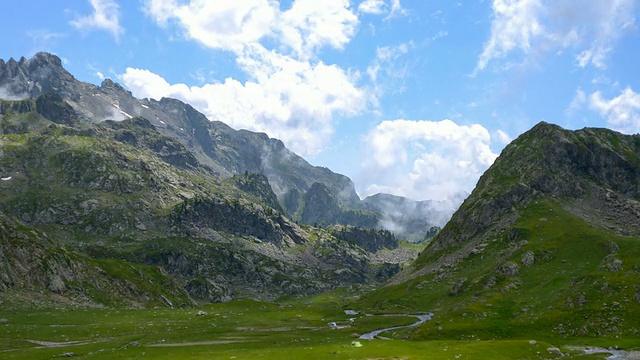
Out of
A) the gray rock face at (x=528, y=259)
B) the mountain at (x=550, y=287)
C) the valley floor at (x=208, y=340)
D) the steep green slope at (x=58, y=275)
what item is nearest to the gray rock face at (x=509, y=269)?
the mountain at (x=550, y=287)

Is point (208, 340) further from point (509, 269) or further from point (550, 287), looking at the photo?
point (509, 269)

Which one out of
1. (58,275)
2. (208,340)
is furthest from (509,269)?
(58,275)

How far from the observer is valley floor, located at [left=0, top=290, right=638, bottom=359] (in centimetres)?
7031

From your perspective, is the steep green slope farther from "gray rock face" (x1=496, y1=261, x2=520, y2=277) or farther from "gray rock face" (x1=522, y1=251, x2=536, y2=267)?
"gray rock face" (x1=522, y1=251, x2=536, y2=267)

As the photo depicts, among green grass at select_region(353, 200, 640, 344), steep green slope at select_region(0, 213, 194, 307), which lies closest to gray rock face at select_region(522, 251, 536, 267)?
green grass at select_region(353, 200, 640, 344)

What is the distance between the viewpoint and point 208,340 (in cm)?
9625

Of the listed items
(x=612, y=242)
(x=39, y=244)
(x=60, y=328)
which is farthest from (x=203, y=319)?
(x=612, y=242)

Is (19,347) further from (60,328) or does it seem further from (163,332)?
(163,332)

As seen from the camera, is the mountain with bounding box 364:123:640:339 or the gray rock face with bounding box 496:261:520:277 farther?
the gray rock face with bounding box 496:261:520:277

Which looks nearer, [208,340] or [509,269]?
[208,340]

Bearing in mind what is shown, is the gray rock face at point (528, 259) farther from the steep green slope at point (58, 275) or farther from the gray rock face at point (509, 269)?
the steep green slope at point (58, 275)

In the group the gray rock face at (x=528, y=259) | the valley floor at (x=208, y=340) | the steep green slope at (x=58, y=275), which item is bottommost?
the valley floor at (x=208, y=340)

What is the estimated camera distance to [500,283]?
14575 centimetres

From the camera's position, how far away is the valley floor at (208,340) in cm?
7031
